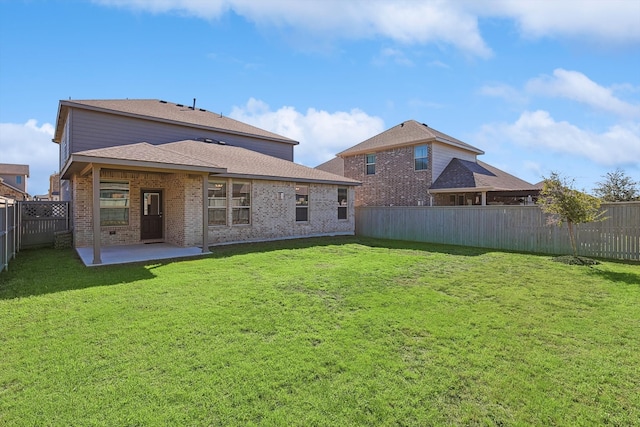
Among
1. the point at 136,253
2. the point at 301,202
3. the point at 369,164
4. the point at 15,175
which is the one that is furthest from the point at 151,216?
the point at 15,175

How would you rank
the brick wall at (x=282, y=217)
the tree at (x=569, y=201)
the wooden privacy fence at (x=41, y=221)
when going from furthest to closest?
the brick wall at (x=282, y=217), the wooden privacy fence at (x=41, y=221), the tree at (x=569, y=201)

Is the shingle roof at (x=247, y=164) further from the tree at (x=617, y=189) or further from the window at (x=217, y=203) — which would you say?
the tree at (x=617, y=189)

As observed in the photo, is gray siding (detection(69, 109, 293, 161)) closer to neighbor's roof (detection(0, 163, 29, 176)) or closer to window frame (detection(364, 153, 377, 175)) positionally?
window frame (detection(364, 153, 377, 175))

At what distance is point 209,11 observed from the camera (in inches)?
379

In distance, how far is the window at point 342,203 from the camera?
16.8 metres

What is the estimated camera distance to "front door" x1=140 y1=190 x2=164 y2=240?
41.5 feet

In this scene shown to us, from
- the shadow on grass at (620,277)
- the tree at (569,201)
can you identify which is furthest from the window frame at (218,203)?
the shadow on grass at (620,277)

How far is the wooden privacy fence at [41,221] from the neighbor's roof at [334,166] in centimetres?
1744

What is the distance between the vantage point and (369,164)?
21859mm

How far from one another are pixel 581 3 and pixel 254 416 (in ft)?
39.6

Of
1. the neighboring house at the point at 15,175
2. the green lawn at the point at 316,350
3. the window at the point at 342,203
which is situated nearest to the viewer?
the green lawn at the point at 316,350

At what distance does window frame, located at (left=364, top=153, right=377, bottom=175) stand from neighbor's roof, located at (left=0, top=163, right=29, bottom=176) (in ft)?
159

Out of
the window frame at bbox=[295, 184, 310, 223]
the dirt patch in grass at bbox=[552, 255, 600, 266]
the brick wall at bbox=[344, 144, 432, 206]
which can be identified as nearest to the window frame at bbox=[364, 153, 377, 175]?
the brick wall at bbox=[344, 144, 432, 206]

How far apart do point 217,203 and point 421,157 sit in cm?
1260
